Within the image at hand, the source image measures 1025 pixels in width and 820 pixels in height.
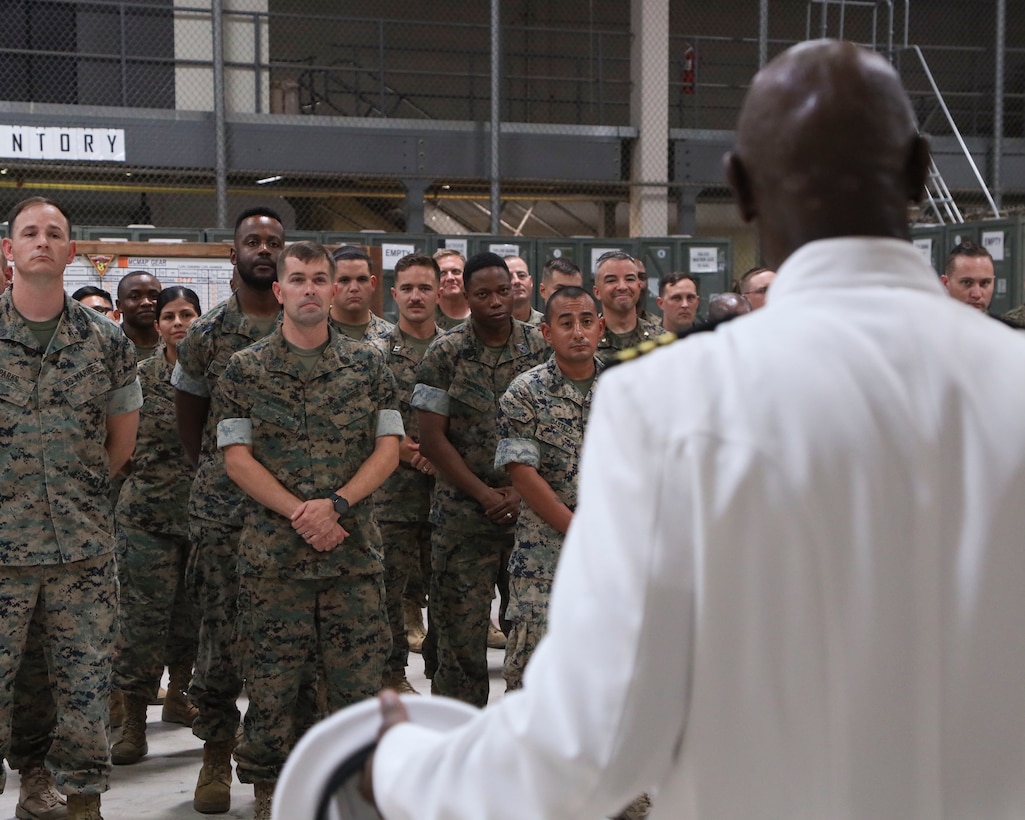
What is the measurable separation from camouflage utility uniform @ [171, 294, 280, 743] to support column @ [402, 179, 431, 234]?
7.30 metres

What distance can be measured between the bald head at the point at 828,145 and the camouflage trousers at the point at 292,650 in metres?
2.75

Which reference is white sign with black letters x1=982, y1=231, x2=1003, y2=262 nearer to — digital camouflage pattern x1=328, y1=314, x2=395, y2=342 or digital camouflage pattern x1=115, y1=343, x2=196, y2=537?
digital camouflage pattern x1=328, y1=314, x2=395, y2=342

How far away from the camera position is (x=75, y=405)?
140 inches

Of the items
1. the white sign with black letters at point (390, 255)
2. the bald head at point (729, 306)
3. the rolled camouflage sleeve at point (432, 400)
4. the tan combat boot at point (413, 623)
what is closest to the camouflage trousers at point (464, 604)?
the rolled camouflage sleeve at point (432, 400)

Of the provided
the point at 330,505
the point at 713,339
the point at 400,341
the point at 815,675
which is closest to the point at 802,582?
the point at 815,675

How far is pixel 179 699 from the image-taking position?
4840 millimetres

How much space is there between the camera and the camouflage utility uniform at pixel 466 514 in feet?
14.4

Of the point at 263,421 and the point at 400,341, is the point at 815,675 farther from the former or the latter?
the point at 400,341

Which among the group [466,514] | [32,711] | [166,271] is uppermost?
[166,271]

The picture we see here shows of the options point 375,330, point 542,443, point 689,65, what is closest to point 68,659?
point 542,443

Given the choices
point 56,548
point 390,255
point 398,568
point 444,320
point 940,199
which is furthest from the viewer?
point 940,199

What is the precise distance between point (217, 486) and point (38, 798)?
3.61ft

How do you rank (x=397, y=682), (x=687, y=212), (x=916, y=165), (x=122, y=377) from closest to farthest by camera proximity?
(x=916, y=165) → (x=122, y=377) → (x=397, y=682) → (x=687, y=212)

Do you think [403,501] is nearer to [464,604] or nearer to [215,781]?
[464,604]
